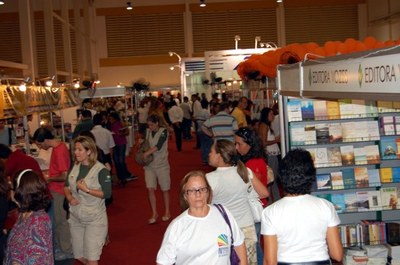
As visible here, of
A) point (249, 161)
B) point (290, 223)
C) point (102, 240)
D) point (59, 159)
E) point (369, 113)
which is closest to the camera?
point (290, 223)

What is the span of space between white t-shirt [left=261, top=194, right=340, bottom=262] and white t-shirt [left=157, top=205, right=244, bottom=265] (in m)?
0.25

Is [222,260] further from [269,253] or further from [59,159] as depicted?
[59,159]

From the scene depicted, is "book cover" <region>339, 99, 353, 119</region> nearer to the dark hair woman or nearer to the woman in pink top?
the woman in pink top

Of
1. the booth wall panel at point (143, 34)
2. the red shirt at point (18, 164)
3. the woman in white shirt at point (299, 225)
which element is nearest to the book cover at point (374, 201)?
the woman in white shirt at point (299, 225)

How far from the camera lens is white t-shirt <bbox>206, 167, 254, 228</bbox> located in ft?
13.3

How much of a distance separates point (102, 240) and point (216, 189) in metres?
1.47

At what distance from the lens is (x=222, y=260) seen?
3.05 metres

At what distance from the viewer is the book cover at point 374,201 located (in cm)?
585

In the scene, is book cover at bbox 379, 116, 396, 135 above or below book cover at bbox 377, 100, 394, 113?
below

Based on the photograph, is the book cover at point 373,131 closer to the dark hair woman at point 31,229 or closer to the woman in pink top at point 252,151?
the woman in pink top at point 252,151

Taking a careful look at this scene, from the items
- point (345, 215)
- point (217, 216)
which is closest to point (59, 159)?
point (345, 215)

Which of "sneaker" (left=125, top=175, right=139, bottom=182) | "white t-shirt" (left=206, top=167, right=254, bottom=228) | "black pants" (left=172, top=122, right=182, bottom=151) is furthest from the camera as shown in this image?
"black pants" (left=172, top=122, right=182, bottom=151)

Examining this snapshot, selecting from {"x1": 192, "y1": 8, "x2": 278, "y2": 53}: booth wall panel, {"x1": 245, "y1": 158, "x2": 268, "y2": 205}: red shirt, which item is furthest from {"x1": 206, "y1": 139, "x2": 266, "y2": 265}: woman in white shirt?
{"x1": 192, "y1": 8, "x2": 278, "y2": 53}: booth wall panel

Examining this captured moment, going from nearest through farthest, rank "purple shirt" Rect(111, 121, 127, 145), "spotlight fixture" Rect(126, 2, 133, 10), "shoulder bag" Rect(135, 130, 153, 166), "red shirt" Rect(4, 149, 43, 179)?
"red shirt" Rect(4, 149, 43, 179), "shoulder bag" Rect(135, 130, 153, 166), "purple shirt" Rect(111, 121, 127, 145), "spotlight fixture" Rect(126, 2, 133, 10)
